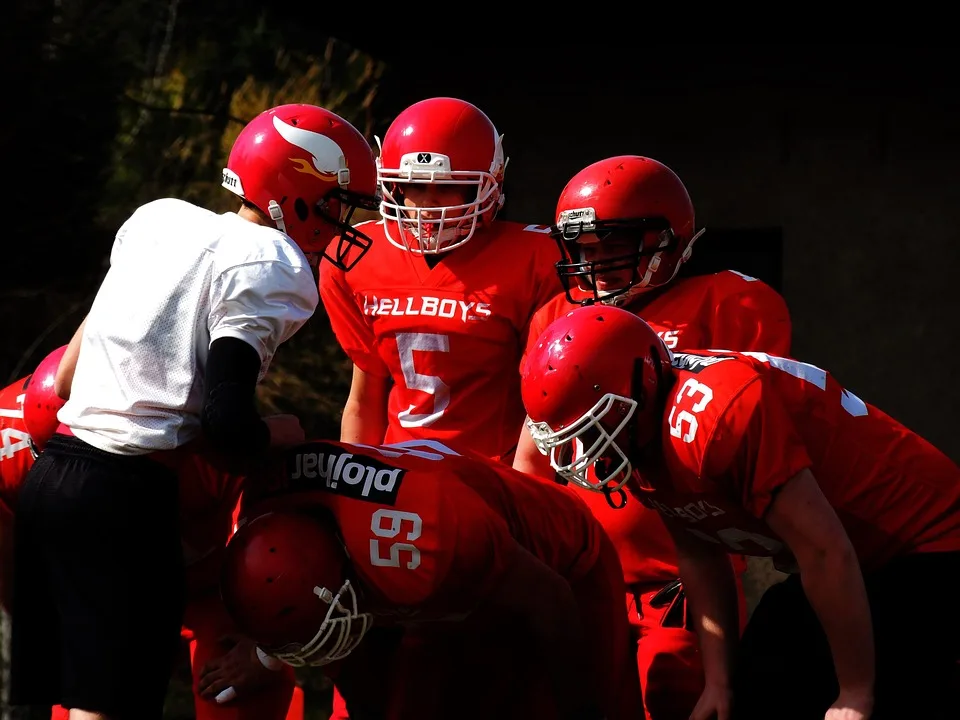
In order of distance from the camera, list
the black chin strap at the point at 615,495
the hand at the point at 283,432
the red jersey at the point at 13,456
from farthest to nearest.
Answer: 1. the red jersey at the point at 13,456
2. the hand at the point at 283,432
3. the black chin strap at the point at 615,495

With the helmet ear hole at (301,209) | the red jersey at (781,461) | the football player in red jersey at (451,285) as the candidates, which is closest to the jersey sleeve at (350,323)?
the football player in red jersey at (451,285)

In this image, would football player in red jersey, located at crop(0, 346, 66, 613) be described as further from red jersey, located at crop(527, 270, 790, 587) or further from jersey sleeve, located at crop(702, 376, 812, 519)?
jersey sleeve, located at crop(702, 376, 812, 519)

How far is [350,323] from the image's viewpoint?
14.0 feet

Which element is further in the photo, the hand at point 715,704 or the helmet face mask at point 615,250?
the helmet face mask at point 615,250

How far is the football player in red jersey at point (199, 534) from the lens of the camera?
349 centimetres

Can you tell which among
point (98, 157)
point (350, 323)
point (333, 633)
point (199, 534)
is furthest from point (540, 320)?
point (98, 157)

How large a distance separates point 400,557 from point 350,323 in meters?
1.45

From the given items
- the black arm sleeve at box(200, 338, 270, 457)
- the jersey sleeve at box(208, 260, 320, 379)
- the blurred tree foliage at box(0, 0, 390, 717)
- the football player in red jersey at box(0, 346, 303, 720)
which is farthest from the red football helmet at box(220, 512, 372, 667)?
the blurred tree foliage at box(0, 0, 390, 717)

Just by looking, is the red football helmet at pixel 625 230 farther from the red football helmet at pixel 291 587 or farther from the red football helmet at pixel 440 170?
the red football helmet at pixel 291 587

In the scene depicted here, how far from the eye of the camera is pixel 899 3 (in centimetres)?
548

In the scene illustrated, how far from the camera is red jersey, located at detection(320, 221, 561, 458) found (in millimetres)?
4059

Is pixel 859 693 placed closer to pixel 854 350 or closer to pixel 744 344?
pixel 744 344

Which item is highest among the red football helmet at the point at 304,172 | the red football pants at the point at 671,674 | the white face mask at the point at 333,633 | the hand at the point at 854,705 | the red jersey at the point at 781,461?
the red football helmet at the point at 304,172

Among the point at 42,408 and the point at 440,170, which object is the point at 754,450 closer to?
the point at 440,170
